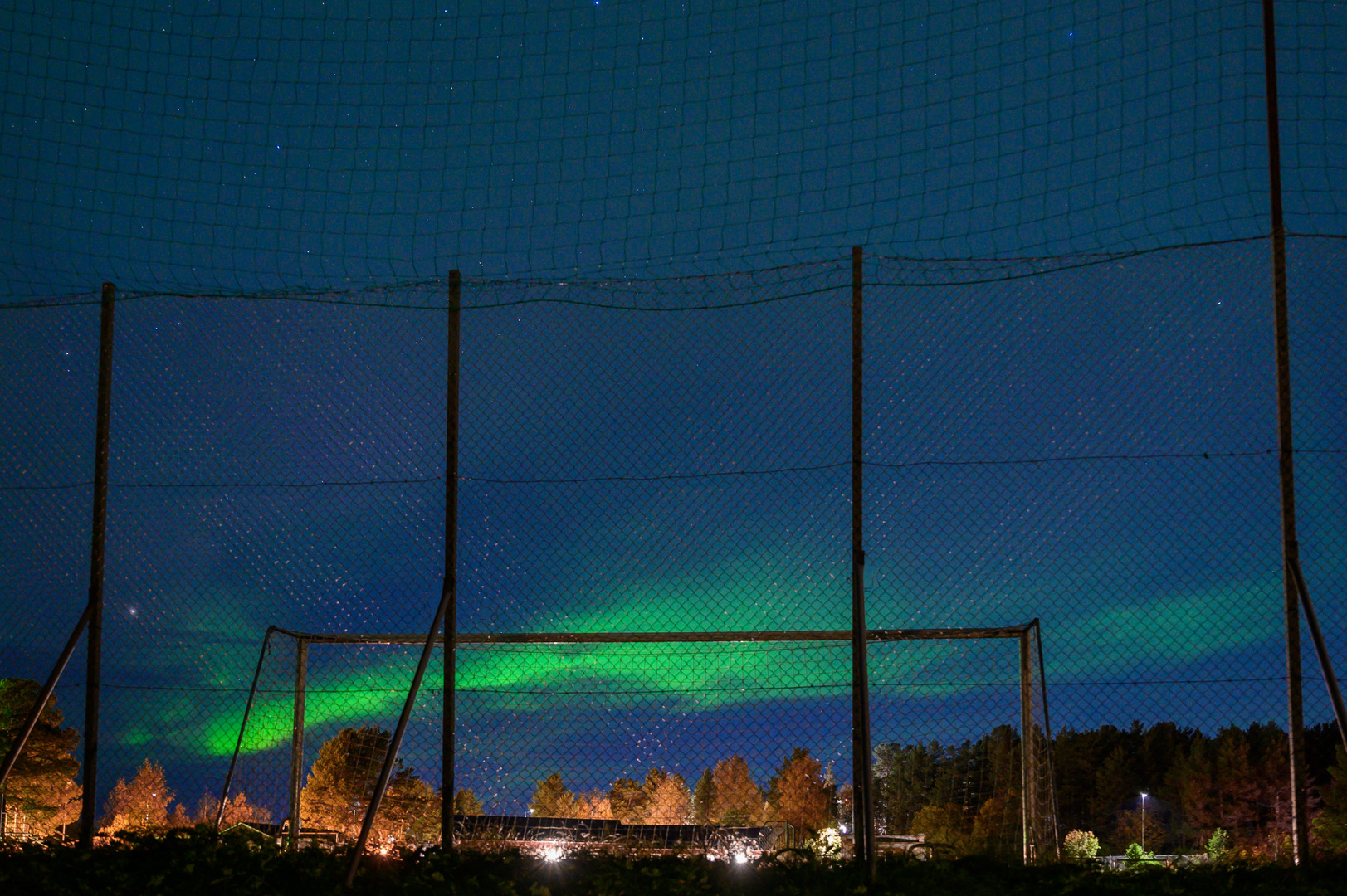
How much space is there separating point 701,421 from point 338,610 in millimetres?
2382

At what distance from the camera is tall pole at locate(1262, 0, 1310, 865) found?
482 centimetres

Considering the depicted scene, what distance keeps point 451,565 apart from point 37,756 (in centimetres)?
1923

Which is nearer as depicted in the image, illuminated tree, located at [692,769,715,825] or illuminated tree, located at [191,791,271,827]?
illuminated tree, located at [692,769,715,825]

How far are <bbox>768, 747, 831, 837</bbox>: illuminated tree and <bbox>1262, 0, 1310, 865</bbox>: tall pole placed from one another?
2101mm

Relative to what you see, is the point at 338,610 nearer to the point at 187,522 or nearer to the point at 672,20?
the point at 187,522

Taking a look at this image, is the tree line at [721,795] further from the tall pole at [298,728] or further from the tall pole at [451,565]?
the tall pole at [298,728]

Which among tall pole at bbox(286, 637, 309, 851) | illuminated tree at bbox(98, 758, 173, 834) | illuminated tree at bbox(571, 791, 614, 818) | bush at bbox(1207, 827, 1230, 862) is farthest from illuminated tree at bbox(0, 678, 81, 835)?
bush at bbox(1207, 827, 1230, 862)

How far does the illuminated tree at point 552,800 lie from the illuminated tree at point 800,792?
1148mm

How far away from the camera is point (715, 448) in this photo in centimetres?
578

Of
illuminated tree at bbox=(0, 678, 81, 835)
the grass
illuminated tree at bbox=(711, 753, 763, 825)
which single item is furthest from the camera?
illuminated tree at bbox=(0, 678, 81, 835)

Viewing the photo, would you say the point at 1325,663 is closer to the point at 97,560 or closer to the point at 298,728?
the point at 298,728

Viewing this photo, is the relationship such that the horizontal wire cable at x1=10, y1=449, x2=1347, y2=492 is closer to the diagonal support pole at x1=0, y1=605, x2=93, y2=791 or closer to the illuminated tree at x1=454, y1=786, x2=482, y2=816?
the diagonal support pole at x1=0, y1=605, x2=93, y2=791

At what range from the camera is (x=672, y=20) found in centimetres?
632

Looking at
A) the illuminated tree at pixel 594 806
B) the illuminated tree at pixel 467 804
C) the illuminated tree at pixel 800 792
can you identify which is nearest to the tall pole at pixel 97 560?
the illuminated tree at pixel 467 804
